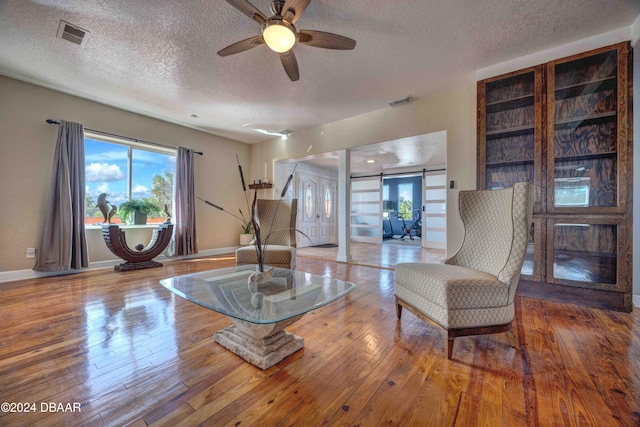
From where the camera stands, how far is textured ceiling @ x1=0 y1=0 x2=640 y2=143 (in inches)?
83.0

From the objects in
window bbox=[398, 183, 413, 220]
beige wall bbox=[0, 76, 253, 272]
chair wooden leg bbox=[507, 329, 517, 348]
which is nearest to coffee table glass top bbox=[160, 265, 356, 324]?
chair wooden leg bbox=[507, 329, 517, 348]

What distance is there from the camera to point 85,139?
3.95 metres

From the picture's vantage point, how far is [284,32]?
6.23 ft

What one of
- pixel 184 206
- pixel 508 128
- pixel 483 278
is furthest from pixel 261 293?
pixel 184 206

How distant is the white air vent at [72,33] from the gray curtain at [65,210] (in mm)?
1660

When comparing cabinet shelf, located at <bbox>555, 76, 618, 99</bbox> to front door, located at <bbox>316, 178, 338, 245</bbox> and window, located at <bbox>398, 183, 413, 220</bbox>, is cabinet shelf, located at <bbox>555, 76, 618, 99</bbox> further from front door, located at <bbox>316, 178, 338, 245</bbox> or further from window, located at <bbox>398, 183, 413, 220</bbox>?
window, located at <bbox>398, 183, 413, 220</bbox>

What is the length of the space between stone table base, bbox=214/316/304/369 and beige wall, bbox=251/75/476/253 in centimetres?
271

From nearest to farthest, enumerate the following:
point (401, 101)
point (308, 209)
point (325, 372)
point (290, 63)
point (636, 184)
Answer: point (325, 372) → point (290, 63) → point (636, 184) → point (401, 101) → point (308, 209)

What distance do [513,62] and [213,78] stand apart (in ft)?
11.6

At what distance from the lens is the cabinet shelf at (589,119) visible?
2395 mm

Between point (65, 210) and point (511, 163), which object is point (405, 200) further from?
point (65, 210)

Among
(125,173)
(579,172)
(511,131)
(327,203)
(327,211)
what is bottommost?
(327,211)

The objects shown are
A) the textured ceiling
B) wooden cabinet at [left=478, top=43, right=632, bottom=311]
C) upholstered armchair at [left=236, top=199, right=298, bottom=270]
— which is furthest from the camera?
upholstered armchair at [left=236, top=199, right=298, bottom=270]

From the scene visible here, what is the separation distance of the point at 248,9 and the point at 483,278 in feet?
8.00
